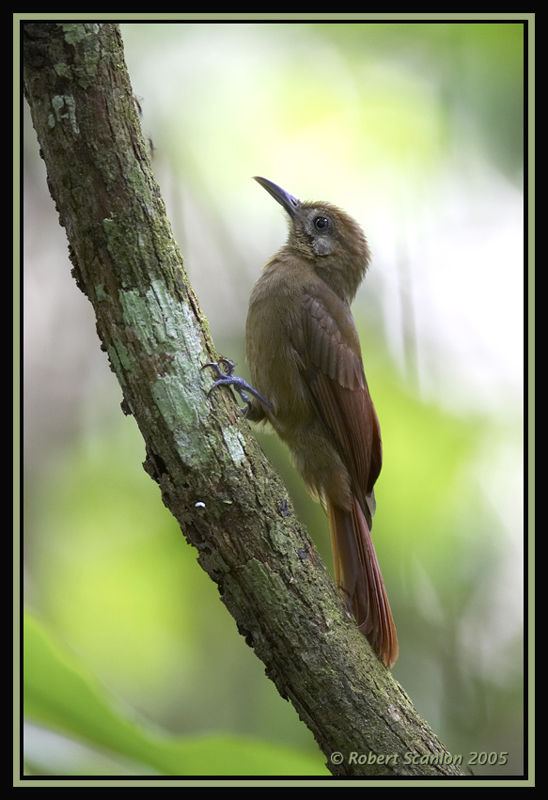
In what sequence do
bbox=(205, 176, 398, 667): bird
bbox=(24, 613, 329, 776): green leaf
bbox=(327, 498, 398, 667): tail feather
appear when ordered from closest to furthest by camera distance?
bbox=(24, 613, 329, 776): green leaf
bbox=(327, 498, 398, 667): tail feather
bbox=(205, 176, 398, 667): bird

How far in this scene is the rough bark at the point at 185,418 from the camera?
1882 millimetres

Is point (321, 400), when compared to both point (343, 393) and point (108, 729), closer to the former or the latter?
point (343, 393)

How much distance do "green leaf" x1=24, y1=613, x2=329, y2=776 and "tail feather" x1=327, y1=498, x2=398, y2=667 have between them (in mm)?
511

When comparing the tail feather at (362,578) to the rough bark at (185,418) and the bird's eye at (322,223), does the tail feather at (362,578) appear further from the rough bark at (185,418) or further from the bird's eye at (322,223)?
the bird's eye at (322,223)

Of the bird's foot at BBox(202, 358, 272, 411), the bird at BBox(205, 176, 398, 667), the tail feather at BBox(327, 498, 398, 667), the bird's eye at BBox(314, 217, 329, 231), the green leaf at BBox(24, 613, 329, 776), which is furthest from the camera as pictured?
the bird's eye at BBox(314, 217, 329, 231)

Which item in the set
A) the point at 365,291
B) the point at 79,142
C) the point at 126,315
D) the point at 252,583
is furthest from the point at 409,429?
the point at 79,142

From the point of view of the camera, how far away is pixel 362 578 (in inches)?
101

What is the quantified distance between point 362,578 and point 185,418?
3.54 ft

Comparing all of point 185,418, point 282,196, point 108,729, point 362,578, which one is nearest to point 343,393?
point 362,578

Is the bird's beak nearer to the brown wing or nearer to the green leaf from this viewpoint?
the brown wing

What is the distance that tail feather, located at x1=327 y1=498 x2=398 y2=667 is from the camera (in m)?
2.31

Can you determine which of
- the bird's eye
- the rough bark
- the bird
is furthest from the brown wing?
the rough bark
